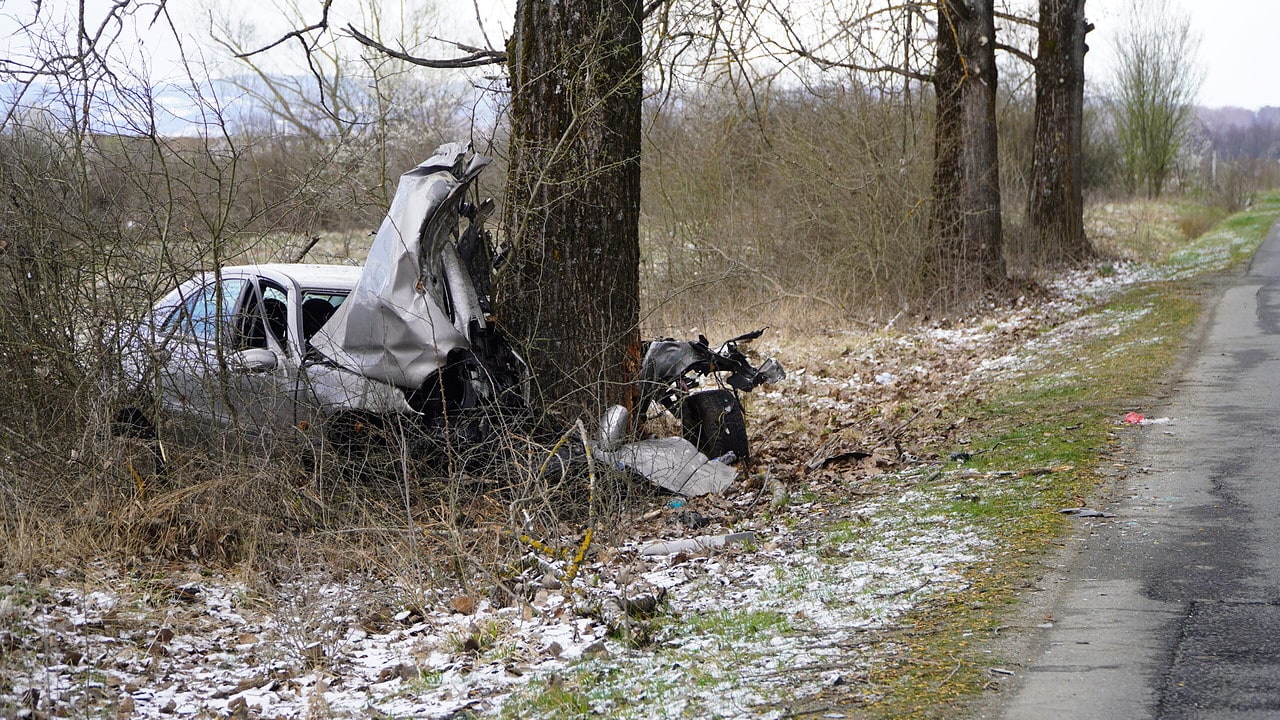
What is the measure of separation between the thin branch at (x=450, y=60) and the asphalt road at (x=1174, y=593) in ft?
18.3

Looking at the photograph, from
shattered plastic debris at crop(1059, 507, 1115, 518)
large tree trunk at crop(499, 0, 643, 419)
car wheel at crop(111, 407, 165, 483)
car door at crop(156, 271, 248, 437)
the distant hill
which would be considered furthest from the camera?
the distant hill

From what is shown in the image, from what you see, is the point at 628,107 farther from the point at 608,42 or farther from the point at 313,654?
the point at 313,654

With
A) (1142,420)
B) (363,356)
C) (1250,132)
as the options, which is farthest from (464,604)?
(1250,132)

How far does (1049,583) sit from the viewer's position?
14.8ft

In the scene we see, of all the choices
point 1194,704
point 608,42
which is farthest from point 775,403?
point 1194,704

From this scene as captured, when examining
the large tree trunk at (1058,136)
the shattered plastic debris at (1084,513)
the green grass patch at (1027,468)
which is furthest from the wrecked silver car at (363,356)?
the large tree trunk at (1058,136)

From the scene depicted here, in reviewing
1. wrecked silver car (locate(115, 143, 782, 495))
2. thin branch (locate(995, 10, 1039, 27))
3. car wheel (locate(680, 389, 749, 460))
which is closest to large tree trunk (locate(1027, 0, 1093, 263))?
thin branch (locate(995, 10, 1039, 27))

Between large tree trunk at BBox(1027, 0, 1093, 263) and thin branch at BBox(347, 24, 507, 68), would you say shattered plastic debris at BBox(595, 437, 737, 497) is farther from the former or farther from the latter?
large tree trunk at BBox(1027, 0, 1093, 263)

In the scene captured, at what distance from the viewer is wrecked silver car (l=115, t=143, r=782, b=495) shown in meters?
6.50

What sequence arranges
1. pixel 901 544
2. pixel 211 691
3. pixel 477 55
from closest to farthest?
1. pixel 211 691
2. pixel 901 544
3. pixel 477 55

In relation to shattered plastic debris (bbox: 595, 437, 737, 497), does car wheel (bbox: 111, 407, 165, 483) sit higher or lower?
higher

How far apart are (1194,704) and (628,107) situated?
525 centimetres

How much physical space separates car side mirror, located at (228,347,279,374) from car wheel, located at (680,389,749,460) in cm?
279

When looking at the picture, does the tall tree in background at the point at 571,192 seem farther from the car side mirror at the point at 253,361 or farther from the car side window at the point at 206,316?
the car side window at the point at 206,316
